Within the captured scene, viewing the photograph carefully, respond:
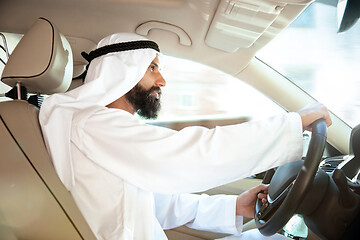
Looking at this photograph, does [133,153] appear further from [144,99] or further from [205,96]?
[205,96]

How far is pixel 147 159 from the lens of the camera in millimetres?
1379

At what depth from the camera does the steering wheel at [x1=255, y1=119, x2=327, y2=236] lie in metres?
1.15

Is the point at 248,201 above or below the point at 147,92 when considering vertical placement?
below

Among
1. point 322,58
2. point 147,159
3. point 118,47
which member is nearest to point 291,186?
point 147,159

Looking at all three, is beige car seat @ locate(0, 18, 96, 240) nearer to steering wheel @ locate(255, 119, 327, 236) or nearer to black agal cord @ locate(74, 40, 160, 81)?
black agal cord @ locate(74, 40, 160, 81)

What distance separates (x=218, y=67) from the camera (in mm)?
2307

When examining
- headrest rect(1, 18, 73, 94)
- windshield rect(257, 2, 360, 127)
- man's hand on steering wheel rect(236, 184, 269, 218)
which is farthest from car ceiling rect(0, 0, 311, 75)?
man's hand on steering wheel rect(236, 184, 269, 218)

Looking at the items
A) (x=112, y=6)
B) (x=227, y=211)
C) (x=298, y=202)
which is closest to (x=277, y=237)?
(x=227, y=211)

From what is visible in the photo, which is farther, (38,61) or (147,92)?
(147,92)

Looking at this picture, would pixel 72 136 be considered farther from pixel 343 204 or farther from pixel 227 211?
pixel 343 204

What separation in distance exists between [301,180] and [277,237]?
0.59 meters

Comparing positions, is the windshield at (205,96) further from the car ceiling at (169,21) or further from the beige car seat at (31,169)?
the beige car seat at (31,169)

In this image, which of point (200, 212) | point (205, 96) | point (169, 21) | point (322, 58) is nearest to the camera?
point (200, 212)

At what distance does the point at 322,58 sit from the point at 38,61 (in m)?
1.50
